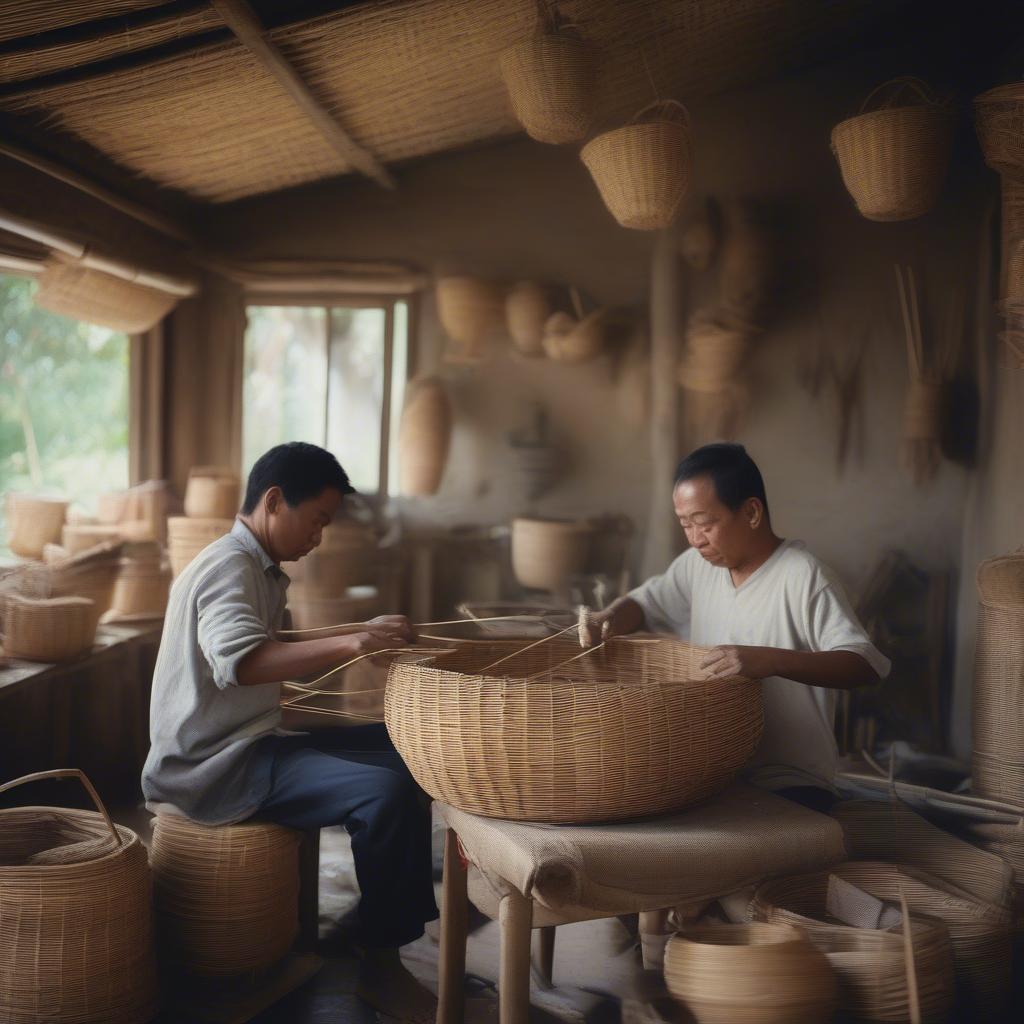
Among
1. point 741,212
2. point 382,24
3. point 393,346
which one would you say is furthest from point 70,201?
point 741,212

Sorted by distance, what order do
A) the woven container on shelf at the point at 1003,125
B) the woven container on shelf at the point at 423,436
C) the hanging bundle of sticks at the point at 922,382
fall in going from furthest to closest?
1. the woven container on shelf at the point at 423,436
2. the hanging bundle of sticks at the point at 922,382
3. the woven container on shelf at the point at 1003,125

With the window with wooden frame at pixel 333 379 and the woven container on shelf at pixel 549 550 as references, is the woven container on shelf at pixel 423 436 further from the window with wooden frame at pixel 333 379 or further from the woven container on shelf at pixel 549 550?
the woven container on shelf at pixel 549 550

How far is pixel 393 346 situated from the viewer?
5961mm

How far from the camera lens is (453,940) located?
2428mm

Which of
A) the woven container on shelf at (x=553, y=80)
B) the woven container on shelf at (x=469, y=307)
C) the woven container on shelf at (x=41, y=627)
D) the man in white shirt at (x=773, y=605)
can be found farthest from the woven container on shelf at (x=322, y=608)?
the man in white shirt at (x=773, y=605)

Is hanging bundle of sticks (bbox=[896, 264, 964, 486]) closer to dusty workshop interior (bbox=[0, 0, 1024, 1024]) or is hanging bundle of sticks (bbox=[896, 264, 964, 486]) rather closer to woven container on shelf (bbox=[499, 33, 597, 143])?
dusty workshop interior (bbox=[0, 0, 1024, 1024])

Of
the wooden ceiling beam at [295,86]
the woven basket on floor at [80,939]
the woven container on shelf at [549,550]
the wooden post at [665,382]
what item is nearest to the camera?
the woven basket on floor at [80,939]

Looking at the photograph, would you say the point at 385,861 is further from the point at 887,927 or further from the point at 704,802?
the point at 887,927

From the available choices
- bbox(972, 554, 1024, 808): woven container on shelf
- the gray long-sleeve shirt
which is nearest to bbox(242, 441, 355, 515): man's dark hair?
the gray long-sleeve shirt

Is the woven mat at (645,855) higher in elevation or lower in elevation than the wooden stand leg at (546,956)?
higher

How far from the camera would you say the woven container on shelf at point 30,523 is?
4609mm

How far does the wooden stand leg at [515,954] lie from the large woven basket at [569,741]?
0.16 metres

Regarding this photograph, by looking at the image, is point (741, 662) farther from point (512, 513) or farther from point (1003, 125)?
point (512, 513)

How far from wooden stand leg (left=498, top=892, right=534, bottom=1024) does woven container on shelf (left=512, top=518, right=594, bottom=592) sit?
3573 mm
